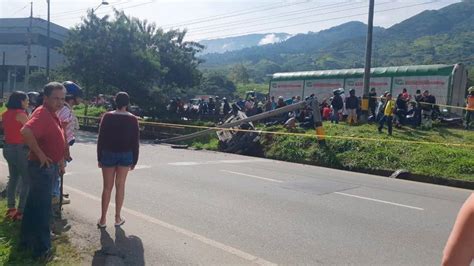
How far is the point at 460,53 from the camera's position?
109250 millimetres

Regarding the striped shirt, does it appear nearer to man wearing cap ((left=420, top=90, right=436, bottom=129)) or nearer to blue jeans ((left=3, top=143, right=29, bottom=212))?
blue jeans ((left=3, top=143, right=29, bottom=212))

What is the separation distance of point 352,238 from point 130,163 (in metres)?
3.01

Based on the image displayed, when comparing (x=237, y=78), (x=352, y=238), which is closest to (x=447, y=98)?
(x=352, y=238)

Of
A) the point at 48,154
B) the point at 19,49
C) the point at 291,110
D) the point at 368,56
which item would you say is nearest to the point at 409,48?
the point at 19,49

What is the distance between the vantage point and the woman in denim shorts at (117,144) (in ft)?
19.6

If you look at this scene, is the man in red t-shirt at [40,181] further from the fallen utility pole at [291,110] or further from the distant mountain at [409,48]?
the distant mountain at [409,48]

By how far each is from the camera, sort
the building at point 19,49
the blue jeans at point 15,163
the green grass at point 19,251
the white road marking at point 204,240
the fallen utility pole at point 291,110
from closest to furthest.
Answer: the green grass at point 19,251, the white road marking at point 204,240, the blue jeans at point 15,163, the fallen utility pole at point 291,110, the building at point 19,49

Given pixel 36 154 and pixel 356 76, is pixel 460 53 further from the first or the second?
pixel 36 154

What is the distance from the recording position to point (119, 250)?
5309 millimetres

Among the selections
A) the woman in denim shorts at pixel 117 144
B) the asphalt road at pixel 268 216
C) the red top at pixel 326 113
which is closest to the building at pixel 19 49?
the red top at pixel 326 113

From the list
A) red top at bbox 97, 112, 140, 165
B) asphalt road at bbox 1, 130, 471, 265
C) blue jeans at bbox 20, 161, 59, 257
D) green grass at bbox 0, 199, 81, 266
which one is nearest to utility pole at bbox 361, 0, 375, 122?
asphalt road at bbox 1, 130, 471, 265

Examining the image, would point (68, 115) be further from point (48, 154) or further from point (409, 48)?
point (409, 48)

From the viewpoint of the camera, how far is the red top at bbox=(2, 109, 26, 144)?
6.31 meters

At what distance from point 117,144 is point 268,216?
2.49 metres
